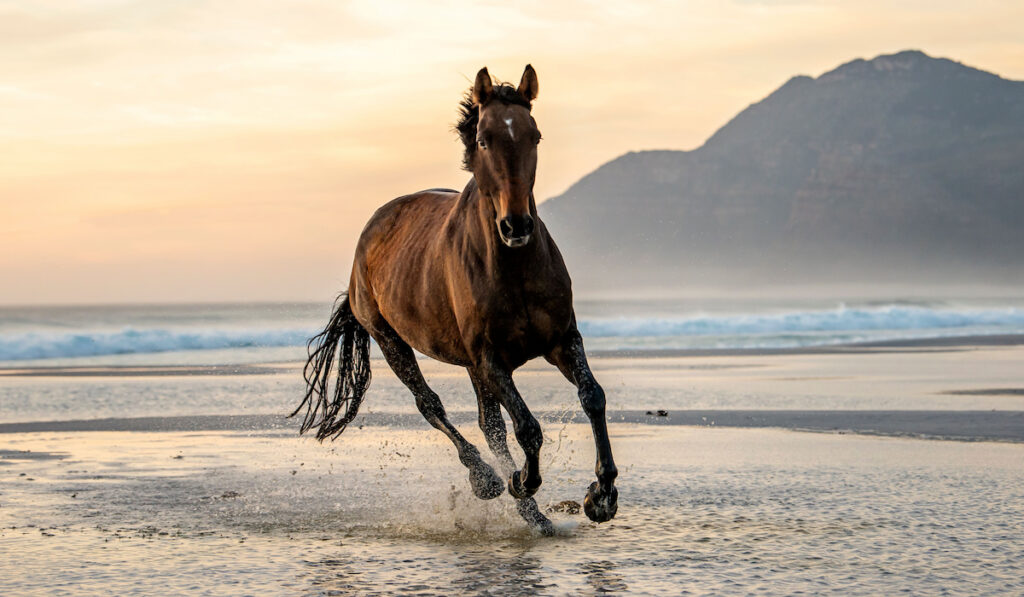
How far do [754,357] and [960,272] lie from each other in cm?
17610

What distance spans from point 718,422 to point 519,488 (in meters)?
6.39

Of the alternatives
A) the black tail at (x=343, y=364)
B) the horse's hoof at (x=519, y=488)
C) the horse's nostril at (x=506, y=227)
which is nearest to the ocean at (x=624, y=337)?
the black tail at (x=343, y=364)

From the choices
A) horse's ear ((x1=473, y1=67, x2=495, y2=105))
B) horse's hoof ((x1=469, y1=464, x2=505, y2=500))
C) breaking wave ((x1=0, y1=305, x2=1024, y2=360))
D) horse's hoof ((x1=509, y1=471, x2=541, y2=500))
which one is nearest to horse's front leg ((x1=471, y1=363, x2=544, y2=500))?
horse's hoof ((x1=509, y1=471, x2=541, y2=500))

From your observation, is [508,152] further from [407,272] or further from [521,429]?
[407,272]

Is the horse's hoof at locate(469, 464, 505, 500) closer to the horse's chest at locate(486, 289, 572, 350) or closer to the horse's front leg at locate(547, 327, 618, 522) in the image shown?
the horse's front leg at locate(547, 327, 618, 522)

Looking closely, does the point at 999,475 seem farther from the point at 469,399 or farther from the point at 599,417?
the point at 469,399

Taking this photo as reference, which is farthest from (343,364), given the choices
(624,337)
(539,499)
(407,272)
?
(624,337)

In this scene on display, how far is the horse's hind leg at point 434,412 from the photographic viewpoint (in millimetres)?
6875

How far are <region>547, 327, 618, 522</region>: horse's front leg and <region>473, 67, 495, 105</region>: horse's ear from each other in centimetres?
141

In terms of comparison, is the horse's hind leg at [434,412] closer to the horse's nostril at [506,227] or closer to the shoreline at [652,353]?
the horse's nostril at [506,227]

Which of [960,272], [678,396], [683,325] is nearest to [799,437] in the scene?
[678,396]

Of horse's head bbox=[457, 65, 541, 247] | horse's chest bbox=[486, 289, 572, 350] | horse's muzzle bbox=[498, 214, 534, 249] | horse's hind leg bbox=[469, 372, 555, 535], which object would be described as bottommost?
horse's hind leg bbox=[469, 372, 555, 535]

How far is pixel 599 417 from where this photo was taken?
6027 mm

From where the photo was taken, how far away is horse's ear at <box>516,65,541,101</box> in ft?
20.2
